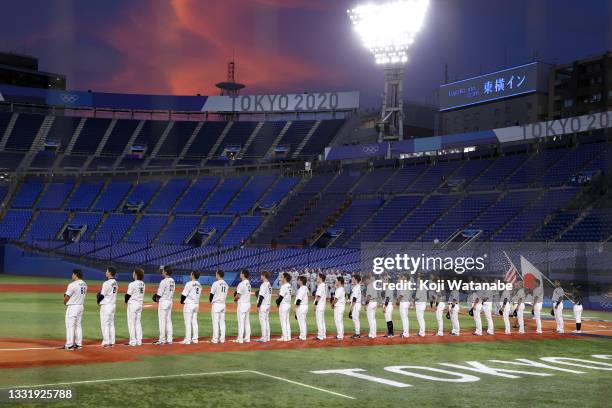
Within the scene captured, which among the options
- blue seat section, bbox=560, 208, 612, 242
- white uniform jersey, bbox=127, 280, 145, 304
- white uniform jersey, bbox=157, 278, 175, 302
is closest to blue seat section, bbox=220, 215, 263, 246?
blue seat section, bbox=560, 208, 612, 242

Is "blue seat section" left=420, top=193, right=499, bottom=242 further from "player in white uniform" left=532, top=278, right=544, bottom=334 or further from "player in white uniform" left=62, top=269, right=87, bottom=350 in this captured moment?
"player in white uniform" left=62, top=269, right=87, bottom=350

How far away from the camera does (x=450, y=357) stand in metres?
15.9

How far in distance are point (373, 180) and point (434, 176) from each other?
546 cm

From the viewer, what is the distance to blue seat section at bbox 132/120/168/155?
225 feet

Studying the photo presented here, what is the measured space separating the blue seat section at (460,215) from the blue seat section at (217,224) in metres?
18.2

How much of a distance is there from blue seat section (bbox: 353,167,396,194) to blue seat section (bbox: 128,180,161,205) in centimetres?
1973

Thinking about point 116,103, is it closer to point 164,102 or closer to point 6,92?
point 164,102

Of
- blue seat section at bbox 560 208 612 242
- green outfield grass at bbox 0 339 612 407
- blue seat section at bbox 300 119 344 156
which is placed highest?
blue seat section at bbox 300 119 344 156

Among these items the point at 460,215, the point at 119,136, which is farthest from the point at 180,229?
the point at 460,215

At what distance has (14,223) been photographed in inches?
2293

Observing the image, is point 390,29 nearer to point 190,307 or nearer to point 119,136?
point 119,136

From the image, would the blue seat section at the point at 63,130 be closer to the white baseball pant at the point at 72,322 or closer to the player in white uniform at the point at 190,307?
the player in white uniform at the point at 190,307

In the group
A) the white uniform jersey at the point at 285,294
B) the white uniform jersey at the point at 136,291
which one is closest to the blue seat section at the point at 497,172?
the white uniform jersey at the point at 285,294

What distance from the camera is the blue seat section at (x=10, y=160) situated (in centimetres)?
6304
